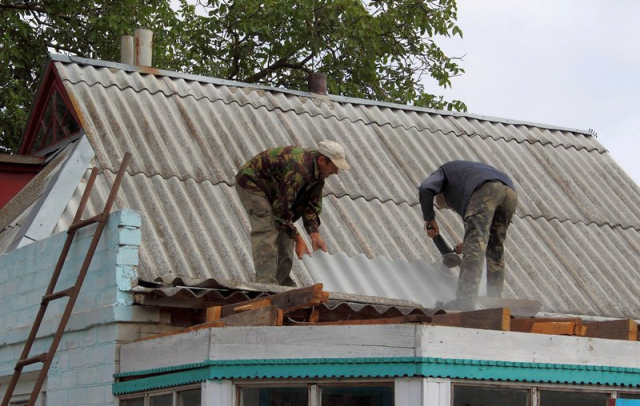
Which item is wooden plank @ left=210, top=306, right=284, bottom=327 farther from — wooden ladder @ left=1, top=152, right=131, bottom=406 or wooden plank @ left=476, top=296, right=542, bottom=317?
wooden plank @ left=476, top=296, right=542, bottom=317

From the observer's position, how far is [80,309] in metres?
8.55

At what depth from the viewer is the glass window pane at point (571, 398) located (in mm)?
7072

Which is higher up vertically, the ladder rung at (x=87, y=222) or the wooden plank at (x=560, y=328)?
the ladder rung at (x=87, y=222)

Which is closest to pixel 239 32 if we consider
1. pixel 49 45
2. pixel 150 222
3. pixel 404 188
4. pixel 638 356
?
pixel 49 45

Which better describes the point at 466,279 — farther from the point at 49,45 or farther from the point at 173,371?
the point at 49,45

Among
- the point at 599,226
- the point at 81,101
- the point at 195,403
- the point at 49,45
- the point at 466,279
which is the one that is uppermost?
the point at 49,45

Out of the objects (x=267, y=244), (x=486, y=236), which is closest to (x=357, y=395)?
(x=267, y=244)

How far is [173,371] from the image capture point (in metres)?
7.60

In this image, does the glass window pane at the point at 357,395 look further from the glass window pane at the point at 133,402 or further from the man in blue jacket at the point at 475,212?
the man in blue jacket at the point at 475,212

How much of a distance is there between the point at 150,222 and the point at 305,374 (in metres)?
3.08

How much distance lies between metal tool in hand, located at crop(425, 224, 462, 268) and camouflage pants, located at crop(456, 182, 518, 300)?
283 mm

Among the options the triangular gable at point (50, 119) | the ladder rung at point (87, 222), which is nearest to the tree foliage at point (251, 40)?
the triangular gable at point (50, 119)

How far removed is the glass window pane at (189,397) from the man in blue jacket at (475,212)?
2.67 metres

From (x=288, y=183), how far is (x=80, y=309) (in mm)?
1863
